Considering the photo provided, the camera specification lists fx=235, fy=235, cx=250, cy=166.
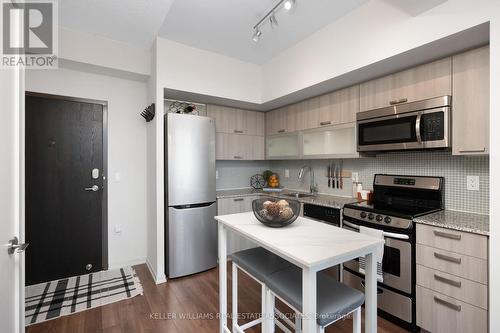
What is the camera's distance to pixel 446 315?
5.50 ft

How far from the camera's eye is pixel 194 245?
2855 millimetres

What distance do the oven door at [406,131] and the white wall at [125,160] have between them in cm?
275

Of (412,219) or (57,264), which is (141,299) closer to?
(57,264)

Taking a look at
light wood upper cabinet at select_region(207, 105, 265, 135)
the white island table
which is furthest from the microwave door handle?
light wood upper cabinet at select_region(207, 105, 265, 135)

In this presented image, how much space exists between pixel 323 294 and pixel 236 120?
2.78m

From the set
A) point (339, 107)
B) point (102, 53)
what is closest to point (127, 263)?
point (102, 53)

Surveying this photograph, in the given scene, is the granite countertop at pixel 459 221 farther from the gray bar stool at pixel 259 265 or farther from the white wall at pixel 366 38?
the white wall at pixel 366 38

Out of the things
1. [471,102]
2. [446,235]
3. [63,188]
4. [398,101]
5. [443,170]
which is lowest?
[446,235]

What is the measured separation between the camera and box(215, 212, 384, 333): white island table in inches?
41.7

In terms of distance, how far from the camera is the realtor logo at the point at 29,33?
1.08 m

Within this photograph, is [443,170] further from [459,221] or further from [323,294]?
[323,294]

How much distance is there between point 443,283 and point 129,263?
130 inches

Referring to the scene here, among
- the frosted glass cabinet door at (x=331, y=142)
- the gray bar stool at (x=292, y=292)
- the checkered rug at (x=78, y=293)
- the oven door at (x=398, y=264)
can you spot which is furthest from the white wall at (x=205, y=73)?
the oven door at (x=398, y=264)

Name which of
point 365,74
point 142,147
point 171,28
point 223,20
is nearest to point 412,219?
point 365,74
